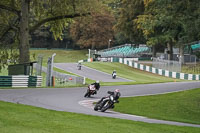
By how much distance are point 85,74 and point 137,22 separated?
59.0 ft

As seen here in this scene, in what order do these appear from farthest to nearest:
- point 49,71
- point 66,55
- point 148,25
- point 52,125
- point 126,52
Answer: point 66,55
point 126,52
point 148,25
point 49,71
point 52,125

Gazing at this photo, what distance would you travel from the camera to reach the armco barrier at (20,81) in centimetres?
3102

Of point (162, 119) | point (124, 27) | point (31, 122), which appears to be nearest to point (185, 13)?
point (162, 119)

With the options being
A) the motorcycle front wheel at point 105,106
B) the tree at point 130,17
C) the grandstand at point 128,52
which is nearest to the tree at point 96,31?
the grandstand at point 128,52

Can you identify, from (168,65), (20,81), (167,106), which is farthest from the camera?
(168,65)

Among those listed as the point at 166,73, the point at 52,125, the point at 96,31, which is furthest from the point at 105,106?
the point at 96,31

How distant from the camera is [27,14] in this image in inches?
1415

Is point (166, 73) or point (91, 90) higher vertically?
point (91, 90)

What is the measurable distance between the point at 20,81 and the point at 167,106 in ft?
41.7

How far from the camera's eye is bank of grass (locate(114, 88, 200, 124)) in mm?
21094

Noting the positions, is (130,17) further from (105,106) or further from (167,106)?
(105,106)

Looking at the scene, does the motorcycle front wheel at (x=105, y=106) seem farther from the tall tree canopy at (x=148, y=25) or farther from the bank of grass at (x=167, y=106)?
the tall tree canopy at (x=148, y=25)

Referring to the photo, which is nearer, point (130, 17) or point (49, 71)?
point (49, 71)

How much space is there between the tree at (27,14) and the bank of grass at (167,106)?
1233 centimetres
